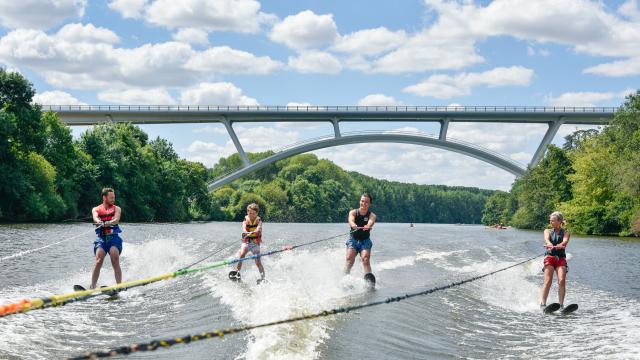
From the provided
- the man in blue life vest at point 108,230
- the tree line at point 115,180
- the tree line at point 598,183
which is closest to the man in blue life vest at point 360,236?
the man in blue life vest at point 108,230

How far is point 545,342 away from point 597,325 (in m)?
1.94

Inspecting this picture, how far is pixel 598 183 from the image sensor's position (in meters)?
59.3

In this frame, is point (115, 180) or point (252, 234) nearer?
point (252, 234)

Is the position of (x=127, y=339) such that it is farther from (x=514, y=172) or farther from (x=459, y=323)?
(x=514, y=172)

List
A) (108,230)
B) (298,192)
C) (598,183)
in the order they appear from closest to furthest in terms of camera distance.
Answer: (108,230)
(598,183)
(298,192)

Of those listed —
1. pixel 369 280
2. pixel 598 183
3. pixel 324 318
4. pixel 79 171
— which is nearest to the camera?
pixel 324 318

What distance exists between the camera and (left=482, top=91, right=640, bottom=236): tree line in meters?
50.4

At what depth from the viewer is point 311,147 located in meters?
81.1

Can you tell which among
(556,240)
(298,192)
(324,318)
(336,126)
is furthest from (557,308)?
(298,192)

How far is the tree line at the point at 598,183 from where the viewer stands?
50.4 meters

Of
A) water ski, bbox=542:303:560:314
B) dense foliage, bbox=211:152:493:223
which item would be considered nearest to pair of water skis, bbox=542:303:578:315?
water ski, bbox=542:303:560:314

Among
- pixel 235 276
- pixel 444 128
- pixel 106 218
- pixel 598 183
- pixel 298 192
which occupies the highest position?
pixel 444 128

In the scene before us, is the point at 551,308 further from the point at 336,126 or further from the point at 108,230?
the point at 336,126

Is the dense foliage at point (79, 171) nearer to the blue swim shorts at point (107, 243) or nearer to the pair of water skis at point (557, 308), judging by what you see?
the blue swim shorts at point (107, 243)
